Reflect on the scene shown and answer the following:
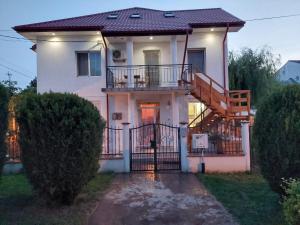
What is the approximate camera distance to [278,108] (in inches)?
235

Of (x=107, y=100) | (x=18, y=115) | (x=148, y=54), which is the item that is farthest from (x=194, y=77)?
(x=18, y=115)

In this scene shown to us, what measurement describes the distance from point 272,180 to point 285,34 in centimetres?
2169

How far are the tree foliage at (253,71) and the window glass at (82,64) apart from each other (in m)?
11.0

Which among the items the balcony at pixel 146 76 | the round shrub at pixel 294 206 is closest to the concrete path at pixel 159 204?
the round shrub at pixel 294 206

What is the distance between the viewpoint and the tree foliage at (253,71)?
72.1ft

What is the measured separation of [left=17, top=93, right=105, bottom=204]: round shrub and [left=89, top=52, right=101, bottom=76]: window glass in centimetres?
1017

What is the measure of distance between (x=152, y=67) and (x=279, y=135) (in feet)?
35.3

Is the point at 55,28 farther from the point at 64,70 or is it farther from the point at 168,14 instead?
the point at 168,14

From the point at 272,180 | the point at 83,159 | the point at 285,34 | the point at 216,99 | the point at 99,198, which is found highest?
the point at 285,34

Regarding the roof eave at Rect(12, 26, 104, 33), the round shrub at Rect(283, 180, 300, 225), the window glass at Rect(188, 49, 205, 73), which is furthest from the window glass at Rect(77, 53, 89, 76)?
the round shrub at Rect(283, 180, 300, 225)

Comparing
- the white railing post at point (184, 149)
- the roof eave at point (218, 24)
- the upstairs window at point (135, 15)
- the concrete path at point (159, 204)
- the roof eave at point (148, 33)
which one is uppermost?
the upstairs window at point (135, 15)

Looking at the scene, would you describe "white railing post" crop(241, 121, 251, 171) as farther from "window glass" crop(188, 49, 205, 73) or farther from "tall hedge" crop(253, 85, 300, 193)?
"window glass" crop(188, 49, 205, 73)

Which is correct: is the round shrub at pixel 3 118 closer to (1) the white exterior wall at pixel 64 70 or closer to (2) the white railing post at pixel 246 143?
(2) the white railing post at pixel 246 143

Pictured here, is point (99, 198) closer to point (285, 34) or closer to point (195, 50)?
point (195, 50)
